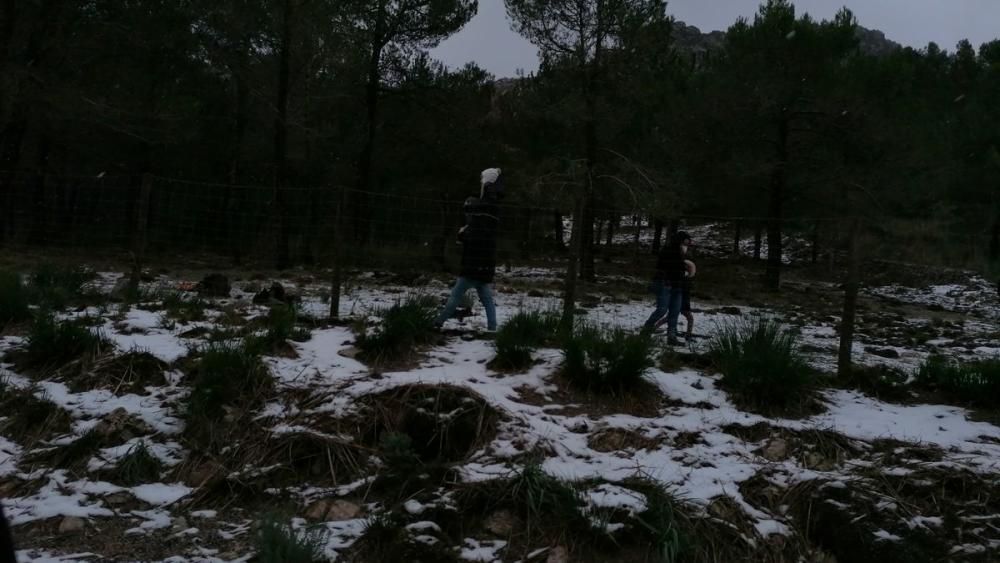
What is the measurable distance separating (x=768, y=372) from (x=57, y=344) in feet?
17.6

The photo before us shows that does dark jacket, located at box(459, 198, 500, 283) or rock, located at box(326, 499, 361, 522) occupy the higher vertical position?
dark jacket, located at box(459, 198, 500, 283)

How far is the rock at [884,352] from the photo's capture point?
7.35 m

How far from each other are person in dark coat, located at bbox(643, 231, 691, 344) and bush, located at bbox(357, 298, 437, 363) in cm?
253

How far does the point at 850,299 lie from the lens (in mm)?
5516

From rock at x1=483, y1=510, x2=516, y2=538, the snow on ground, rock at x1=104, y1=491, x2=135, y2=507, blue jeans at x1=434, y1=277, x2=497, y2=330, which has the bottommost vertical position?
rock at x1=104, y1=491, x2=135, y2=507

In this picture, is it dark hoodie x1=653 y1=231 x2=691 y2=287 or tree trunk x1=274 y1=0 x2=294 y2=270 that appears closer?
dark hoodie x1=653 y1=231 x2=691 y2=287

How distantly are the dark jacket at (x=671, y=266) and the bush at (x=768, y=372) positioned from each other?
2.01m

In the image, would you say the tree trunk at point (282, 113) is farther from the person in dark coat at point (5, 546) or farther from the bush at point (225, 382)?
the person in dark coat at point (5, 546)

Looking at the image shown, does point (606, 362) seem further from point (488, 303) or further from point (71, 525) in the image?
point (71, 525)

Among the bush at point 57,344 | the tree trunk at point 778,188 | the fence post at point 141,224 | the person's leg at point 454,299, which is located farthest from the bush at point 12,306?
the tree trunk at point 778,188

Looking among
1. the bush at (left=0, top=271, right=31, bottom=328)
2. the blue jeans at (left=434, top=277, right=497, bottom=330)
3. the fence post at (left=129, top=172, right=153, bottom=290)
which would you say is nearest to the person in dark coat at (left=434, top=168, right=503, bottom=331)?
the blue jeans at (left=434, top=277, right=497, bottom=330)

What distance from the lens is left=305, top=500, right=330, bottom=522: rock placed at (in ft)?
12.1

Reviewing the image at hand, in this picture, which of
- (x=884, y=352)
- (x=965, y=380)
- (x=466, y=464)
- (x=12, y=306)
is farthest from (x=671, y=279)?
(x=12, y=306)

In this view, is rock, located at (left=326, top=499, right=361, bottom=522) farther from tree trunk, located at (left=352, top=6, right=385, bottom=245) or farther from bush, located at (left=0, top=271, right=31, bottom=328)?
tree trunk, located at (left=352, top=6, right=385, bottom=245)
